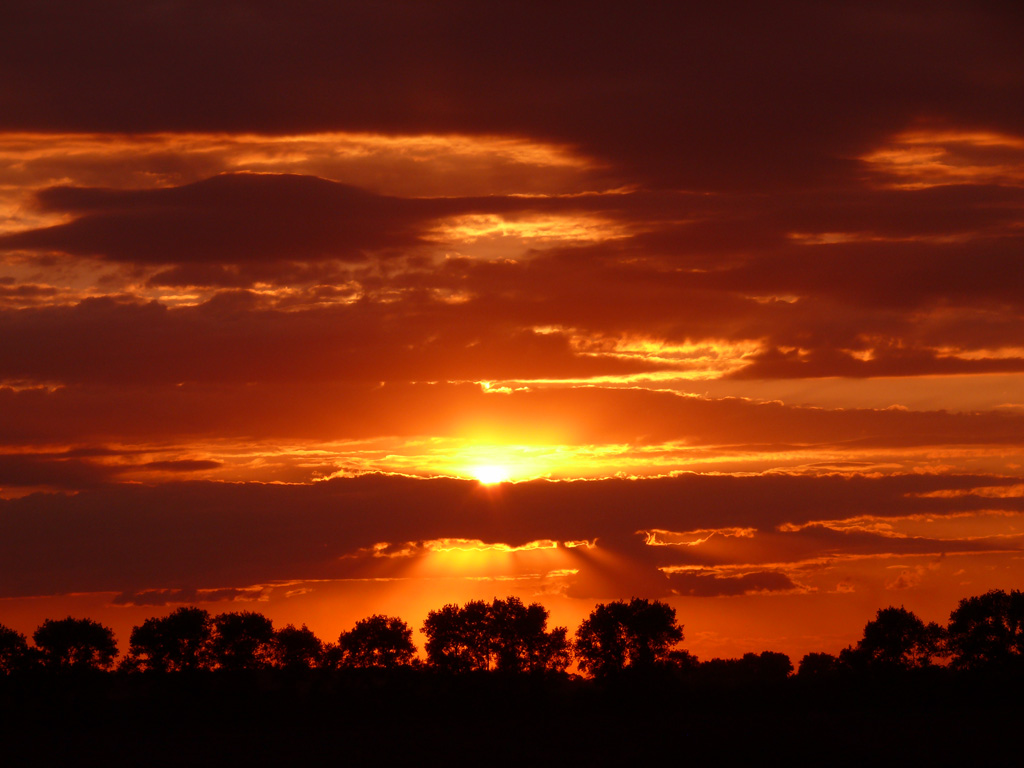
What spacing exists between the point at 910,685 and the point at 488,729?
218 ft

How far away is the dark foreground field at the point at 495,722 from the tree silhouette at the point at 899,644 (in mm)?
17044

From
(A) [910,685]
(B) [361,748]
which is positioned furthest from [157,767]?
(A) [910,685]

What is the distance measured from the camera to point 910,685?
173250mm

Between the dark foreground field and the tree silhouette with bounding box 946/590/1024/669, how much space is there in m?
21.5

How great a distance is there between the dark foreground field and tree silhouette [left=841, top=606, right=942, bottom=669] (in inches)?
671

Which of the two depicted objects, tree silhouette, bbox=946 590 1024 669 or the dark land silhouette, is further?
tree silhouette, bbox=946 590 1024 669

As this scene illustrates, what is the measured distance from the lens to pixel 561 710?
16700 centimetres

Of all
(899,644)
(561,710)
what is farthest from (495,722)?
(899,644)

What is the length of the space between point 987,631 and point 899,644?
1454 cm

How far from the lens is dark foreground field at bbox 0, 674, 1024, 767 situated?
130m

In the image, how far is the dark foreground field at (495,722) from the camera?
130 metres

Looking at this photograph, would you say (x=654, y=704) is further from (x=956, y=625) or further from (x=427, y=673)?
(x=956, y=625)

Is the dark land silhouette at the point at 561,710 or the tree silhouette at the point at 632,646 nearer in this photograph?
the dark land silhouette at the point at 561,710

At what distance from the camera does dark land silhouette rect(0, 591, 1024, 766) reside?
432ft
